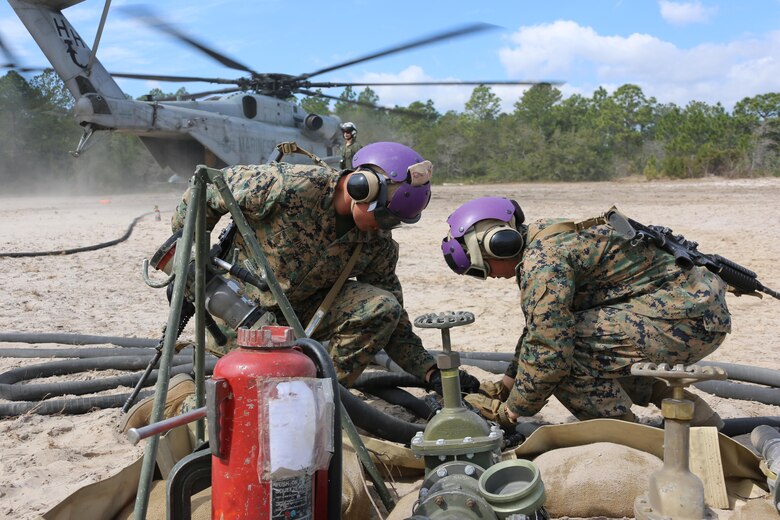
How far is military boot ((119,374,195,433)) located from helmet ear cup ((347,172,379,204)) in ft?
3.87

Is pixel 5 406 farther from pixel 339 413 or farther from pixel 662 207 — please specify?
pixel 662 207

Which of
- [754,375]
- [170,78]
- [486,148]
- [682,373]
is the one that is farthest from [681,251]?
[486,148]

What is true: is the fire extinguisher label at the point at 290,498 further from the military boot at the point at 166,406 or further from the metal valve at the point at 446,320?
the military boot at the point at 166,406

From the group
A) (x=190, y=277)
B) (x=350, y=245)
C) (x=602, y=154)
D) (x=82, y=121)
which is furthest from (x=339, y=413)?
(x=602, y=154)

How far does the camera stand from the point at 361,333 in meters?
3.74

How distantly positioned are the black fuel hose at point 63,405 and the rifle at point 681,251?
2.60 m

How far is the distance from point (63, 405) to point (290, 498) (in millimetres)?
2299

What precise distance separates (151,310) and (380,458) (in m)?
4.37

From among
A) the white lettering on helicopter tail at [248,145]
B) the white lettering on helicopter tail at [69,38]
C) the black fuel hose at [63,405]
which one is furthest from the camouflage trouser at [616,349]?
the white lettering on helicopter tail at [69,38]

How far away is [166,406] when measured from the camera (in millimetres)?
3396

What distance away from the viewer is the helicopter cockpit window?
15.9m

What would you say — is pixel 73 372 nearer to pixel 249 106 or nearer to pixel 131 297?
pixel 131 297

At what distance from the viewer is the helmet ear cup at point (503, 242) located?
10.6 ft

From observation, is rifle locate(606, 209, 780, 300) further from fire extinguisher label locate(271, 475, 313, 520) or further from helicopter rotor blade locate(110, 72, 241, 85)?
helicopter rotor blade locate(110, 72, 241, 85)
